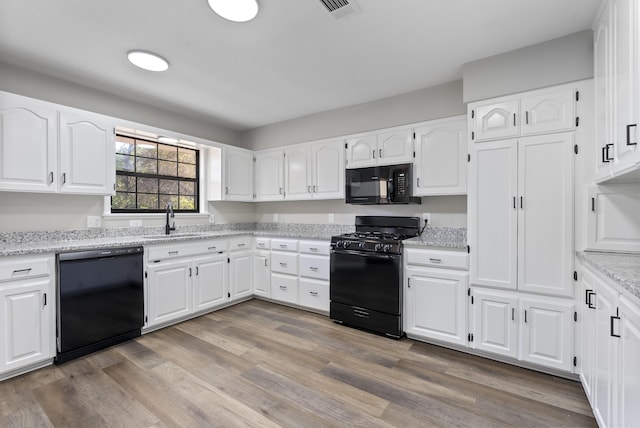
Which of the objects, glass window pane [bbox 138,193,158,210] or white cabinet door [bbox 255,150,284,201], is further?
white cabinet door [bbox 255,150,284,201]

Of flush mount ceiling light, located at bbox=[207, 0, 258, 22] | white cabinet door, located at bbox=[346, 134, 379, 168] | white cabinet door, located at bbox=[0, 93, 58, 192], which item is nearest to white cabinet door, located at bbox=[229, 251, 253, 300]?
white cabinet door, located at bbox=[346, 134, 379, 168]

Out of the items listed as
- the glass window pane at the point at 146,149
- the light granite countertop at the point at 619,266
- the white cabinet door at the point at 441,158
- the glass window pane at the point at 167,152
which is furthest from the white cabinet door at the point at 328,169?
the light granite countertop at the point at 619,266

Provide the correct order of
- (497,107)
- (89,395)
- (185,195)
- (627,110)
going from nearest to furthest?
(627,110)
(89,395)
(497,107)
(185,195)

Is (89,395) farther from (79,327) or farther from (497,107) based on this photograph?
(497,107)

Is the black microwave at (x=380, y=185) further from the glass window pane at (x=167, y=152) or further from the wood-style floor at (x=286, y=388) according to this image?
the glass window pane at (x=167, y=152)

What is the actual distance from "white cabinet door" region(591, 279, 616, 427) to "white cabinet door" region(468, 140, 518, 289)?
75 cm

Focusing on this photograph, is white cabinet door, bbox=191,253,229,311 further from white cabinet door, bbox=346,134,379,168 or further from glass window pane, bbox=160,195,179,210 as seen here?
white cabinet door, bbox=346,134,379,168

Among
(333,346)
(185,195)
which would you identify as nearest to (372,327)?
(333,346)

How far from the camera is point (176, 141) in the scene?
3.69m

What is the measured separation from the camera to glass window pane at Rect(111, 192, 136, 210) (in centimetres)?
333

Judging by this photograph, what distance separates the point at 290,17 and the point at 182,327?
306 centimetres

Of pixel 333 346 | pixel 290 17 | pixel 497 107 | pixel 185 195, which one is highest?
pixel 290 17

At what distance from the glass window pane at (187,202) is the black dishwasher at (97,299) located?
1.29 meters

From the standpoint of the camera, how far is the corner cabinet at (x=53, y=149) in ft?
7.78
